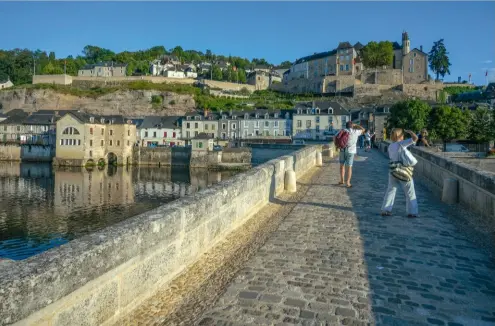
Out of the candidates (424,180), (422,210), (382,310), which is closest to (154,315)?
(382,310)

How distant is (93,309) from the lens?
3.31 metres

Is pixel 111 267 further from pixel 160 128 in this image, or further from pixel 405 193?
pixel 160 128

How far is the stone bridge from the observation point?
10.3ft

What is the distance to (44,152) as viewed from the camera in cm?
7144

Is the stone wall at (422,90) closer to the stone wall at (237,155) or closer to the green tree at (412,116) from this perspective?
the green tree at (412,116)

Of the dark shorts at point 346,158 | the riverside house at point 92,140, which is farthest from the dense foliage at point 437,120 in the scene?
the dark shorts at point 346,158

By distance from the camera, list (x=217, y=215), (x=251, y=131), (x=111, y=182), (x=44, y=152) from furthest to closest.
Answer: (x=251, y=131) < (x=44, y=152) < (x=111, y=182) < (x=217, y=215)

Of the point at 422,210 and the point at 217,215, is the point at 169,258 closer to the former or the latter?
the point at 217,215

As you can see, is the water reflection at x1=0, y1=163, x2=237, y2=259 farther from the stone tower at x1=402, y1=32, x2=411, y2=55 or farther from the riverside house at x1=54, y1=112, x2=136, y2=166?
the stone tower at x1=402, y1=32, x2=411, y2=55

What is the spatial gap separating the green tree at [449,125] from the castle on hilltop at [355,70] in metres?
46.9

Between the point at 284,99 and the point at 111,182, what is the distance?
6546cm

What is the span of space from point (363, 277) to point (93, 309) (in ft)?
10.4

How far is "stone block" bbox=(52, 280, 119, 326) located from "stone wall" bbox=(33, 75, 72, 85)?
401 feet

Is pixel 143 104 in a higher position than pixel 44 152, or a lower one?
higher
